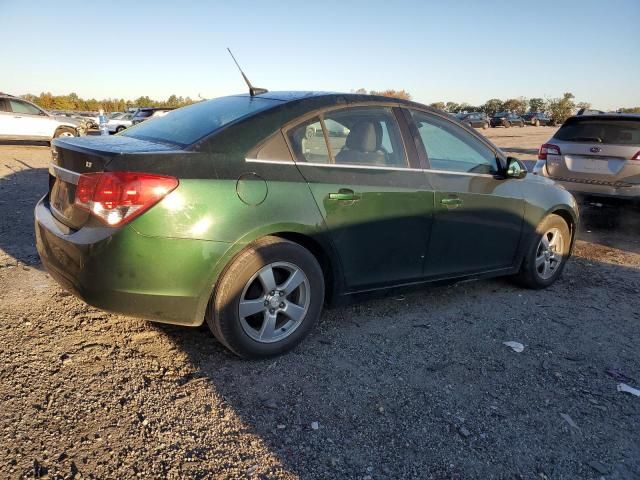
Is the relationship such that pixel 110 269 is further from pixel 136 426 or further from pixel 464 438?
pixel 464 438

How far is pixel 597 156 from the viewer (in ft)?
21.8

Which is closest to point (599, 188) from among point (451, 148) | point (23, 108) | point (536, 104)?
point (451, 148)

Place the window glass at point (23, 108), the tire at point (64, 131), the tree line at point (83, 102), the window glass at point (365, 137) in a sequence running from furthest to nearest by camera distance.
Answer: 1. the tree line at point (83, 102)
2. the tire at point (64, 131)
3. the window glass at point (23, 108)
4. the window glass at point (365, 137)

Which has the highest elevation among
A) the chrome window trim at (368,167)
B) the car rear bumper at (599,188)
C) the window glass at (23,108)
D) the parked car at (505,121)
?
the parked car at (505,121)

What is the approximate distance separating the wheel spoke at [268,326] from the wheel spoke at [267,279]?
0.17 m

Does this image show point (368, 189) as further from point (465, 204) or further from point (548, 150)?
point (548, 150)

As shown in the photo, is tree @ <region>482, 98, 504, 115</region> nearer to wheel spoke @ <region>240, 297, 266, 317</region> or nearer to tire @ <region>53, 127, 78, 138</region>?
tire @ <region>53, 127, 78, 138</region>

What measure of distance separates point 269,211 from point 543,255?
299cm

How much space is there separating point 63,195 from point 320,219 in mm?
1551

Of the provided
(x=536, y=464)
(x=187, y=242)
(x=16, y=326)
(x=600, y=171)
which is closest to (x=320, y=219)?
(x=187, y=242)

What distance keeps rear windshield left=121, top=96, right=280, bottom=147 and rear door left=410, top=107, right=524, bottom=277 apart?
51.0 inches

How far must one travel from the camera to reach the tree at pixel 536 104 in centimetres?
6774

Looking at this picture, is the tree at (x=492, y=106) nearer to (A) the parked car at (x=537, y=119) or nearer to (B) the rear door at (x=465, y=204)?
(A) the parked car at (x=537, y=119)

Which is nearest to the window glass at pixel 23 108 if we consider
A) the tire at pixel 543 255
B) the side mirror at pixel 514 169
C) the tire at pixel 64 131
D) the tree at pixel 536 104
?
the tire at pixel 64 131
